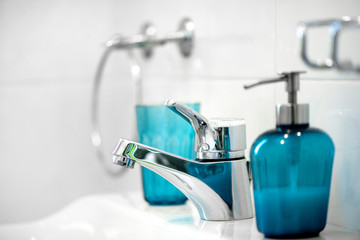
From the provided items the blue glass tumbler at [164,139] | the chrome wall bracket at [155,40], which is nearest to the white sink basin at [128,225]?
the blue glass tumbler at [164,139]

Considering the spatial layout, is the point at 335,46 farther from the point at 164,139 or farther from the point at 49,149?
the point at 49,149

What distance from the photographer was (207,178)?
2.35 ft

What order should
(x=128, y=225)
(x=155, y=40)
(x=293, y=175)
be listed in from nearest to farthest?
(x=293, y=175)
(x=128, y=225)
(x=155, y=40)

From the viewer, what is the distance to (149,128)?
0.89 metres

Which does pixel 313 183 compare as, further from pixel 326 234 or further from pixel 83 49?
pixel 83 49

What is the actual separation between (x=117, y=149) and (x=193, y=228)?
15cm

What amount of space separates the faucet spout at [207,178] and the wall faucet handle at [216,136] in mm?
12

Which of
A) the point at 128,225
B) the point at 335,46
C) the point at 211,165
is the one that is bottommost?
the point at 128,225

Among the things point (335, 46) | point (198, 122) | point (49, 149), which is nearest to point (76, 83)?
point (49, 149)

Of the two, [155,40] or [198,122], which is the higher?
[155,40]

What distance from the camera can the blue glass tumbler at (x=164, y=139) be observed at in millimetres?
872

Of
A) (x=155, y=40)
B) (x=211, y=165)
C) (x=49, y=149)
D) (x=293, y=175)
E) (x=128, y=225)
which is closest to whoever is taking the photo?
(x=293, y=175)

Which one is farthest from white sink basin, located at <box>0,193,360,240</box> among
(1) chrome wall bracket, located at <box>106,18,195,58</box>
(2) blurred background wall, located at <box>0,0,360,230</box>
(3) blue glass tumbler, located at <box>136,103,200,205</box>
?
(1) chrome wall bracket, located at <box>106,18,195,58</box>

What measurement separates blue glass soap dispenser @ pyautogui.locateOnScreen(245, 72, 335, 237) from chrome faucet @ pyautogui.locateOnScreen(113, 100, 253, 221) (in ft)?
0.28
